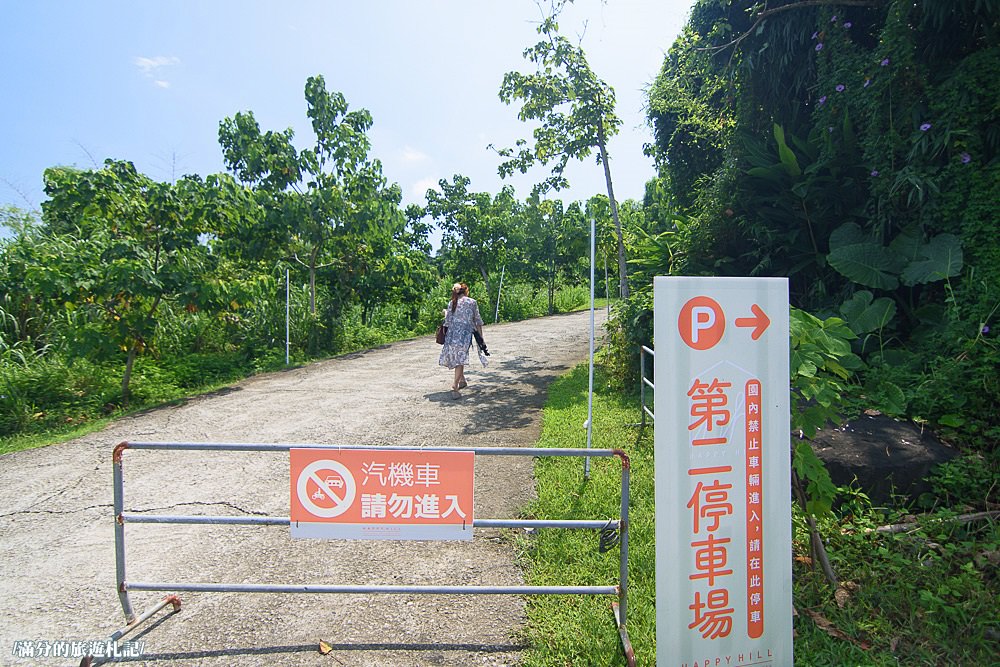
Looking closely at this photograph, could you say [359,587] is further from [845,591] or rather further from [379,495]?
[845,591]

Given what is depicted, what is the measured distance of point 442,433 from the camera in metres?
6.48

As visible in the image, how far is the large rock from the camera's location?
4.11m

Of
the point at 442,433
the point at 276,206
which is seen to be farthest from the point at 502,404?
the point at 276,206

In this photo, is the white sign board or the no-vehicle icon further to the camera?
the no-vehicle icon

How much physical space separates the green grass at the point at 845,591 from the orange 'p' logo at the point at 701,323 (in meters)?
1.59

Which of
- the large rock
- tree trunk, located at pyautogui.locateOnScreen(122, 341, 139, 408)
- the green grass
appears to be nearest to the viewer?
the green grass

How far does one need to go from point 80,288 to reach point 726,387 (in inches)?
344

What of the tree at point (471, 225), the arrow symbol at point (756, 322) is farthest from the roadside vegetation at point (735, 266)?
the tree at point (471, 225)

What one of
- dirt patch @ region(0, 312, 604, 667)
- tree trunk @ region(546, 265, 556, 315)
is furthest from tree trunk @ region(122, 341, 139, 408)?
tree trunk @ region(546, 265, 556, 315)

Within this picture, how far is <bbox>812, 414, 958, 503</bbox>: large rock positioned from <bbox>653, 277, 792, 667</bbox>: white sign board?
1905 mm

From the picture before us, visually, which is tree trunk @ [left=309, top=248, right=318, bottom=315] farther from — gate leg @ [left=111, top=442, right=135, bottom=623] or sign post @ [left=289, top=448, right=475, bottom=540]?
sign post @ [left=289, top=448, right=475, bottom=540]

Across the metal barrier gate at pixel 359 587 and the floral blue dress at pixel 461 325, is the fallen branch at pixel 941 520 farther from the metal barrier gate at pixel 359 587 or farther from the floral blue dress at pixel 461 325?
the floral blue dress at pixel 461 325

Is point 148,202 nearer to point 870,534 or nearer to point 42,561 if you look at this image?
point 42,561

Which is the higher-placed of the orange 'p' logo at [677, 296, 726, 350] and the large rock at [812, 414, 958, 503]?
the orange 'p' logo at [677, 296, 726, 350]
